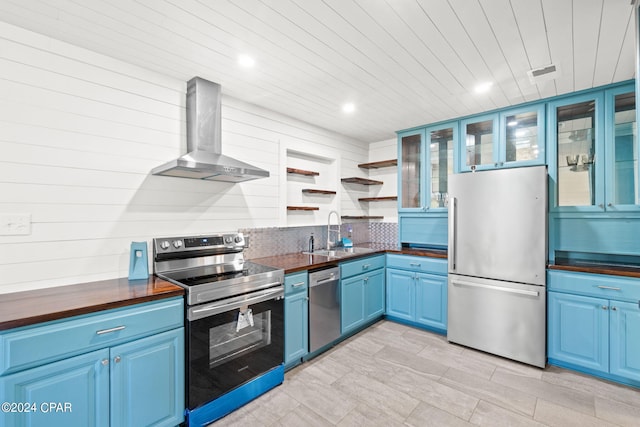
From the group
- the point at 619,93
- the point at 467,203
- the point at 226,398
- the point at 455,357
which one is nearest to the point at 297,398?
the point at 226,398

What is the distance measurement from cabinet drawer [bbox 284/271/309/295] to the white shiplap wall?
0.83 m

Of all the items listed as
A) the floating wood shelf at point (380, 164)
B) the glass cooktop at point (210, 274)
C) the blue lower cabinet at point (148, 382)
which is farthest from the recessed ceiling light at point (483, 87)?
the blue lower cabinet at point (148, 382)

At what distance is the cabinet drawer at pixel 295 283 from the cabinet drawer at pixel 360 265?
526 mm

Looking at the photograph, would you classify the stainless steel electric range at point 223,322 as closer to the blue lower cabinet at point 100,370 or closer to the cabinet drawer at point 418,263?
the blue lower cabinet at point 100,370

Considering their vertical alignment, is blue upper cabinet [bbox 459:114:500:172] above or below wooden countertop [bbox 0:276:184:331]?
above

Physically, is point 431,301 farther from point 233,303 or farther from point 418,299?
point 233,303

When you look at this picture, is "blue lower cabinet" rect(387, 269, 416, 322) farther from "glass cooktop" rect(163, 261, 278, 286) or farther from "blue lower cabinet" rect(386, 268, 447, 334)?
"glass cooktop" rect(163, 261, 278, 286)

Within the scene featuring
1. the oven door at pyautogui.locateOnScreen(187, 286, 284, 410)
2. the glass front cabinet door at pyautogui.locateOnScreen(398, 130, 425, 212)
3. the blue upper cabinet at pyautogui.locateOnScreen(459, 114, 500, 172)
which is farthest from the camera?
the glass front cabinet door at pyautogui.locateOnScreen(398, 130, 425, 212)

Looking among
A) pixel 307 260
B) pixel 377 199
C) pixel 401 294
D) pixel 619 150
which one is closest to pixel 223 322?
pixel 307 260

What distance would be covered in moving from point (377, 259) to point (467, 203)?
118 cm

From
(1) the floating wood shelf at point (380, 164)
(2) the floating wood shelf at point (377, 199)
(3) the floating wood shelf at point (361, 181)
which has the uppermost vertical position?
(1) the floating wood shelf at point (380, 164)

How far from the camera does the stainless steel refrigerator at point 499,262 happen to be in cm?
259

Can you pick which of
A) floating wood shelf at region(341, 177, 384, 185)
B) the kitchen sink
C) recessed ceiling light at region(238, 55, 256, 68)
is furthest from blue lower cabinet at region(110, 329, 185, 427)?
floating wood shelf at region(341, 177, 384, 185)

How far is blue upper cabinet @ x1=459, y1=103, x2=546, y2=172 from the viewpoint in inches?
115
